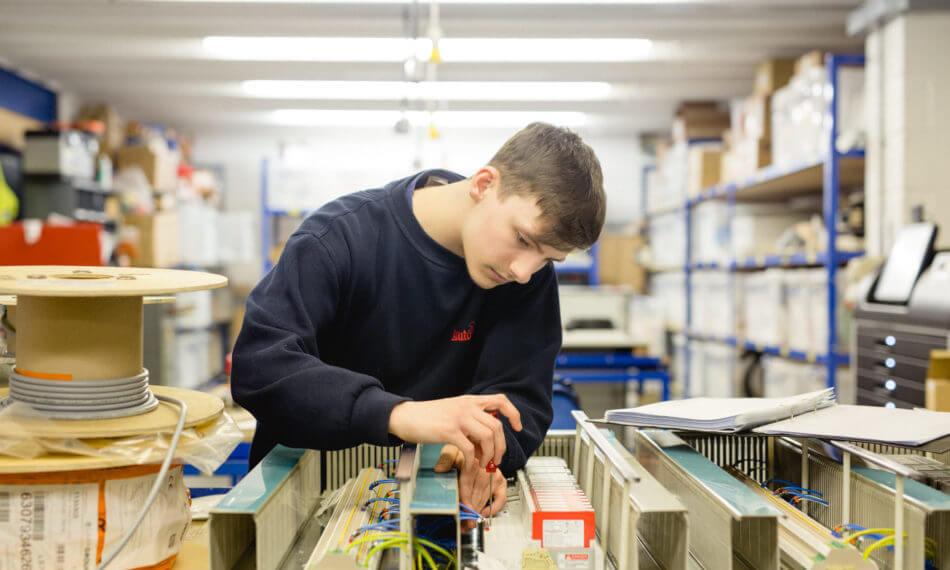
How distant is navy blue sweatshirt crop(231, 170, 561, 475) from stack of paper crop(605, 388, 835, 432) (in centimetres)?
17

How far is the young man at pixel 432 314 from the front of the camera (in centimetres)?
96

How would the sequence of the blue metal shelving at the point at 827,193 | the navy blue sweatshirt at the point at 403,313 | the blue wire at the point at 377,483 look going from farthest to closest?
1. the blue metal shelving at the point at 827,193
2. the navy blue sweatshirt at the point at 403,313
3. the blue wire at the point at 377,483

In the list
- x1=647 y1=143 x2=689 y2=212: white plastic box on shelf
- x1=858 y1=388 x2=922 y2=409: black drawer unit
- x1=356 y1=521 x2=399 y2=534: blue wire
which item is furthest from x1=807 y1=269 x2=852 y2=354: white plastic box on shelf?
x1=356 y1=521 x2=399 y2=534: blue wire

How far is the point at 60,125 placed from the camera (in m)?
5.50

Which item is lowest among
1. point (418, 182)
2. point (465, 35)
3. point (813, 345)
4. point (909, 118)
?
point (813, 345)

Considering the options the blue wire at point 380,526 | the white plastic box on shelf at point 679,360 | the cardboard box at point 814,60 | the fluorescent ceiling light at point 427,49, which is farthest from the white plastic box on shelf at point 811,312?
the blue wire at point 380,526

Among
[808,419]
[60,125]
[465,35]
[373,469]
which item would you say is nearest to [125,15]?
[60,125]

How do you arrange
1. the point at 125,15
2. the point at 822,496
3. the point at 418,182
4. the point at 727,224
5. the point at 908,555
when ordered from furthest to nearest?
the point at 727,224, the point at 125,15, the point at 418,182, the point at 822,496, the point at 908,555

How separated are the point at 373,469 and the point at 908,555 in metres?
0.71

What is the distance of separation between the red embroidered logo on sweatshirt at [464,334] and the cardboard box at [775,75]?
167 inches

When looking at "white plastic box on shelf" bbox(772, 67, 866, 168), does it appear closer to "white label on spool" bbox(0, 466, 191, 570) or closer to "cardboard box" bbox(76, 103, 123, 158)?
"white label on spool" bbox(0, 466, 191, 570)

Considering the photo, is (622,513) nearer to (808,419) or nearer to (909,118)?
(808,419)

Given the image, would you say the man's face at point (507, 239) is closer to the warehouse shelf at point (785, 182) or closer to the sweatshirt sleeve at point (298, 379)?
the sweatshirt sleeve at point (298, 379)

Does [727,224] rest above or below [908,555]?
above
